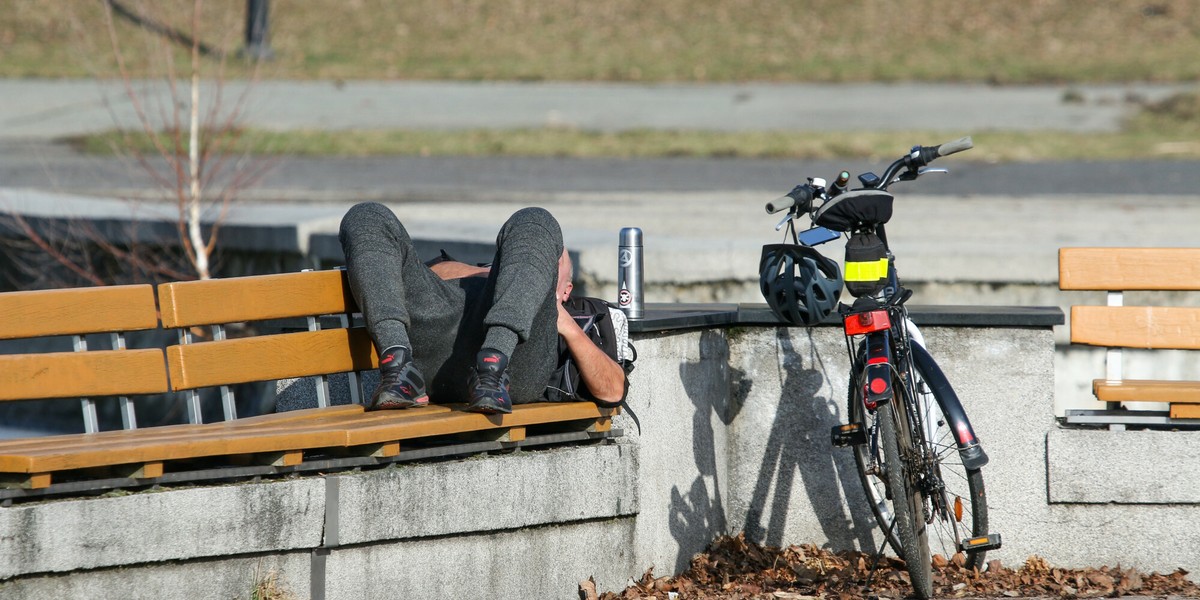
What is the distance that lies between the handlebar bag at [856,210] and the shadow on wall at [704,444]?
90 cm

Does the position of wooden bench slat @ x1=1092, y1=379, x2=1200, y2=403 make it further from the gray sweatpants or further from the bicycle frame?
the gray sweatpants

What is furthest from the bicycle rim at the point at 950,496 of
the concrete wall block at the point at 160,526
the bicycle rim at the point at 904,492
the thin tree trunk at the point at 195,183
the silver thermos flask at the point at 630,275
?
the thin tree trunk at the point at 195,183

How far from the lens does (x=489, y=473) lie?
478 centimetres

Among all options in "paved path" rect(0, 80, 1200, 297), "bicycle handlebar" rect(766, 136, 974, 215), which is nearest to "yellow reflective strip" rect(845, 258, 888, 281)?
"bicycle handlebar" rect(766, 136, 974, 215)

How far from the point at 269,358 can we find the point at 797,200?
191cm

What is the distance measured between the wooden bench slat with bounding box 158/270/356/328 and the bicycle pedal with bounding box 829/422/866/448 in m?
1.82

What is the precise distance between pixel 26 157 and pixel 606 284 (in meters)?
10.5

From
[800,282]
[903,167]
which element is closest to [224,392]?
[800,282]

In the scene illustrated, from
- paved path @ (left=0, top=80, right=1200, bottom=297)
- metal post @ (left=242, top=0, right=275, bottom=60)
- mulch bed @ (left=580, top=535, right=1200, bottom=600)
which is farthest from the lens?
metal post @ (left=242, top=0, right=275, bottom=60)

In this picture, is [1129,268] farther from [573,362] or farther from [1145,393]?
[573,362]

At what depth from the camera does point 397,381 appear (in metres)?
4.84

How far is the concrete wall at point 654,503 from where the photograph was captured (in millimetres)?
4219

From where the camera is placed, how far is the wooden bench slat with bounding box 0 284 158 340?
4676 millimetres

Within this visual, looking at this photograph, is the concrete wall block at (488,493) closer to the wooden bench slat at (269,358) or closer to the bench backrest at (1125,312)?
the wooden bench slat at (269,358)
